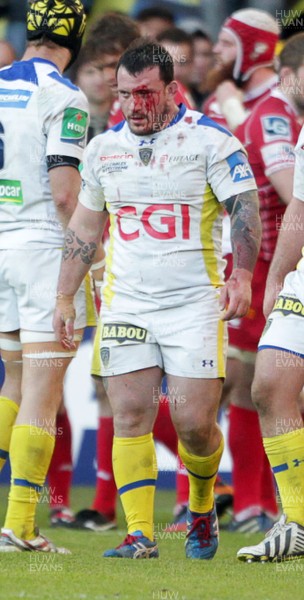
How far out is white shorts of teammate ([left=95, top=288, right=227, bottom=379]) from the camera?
580cm

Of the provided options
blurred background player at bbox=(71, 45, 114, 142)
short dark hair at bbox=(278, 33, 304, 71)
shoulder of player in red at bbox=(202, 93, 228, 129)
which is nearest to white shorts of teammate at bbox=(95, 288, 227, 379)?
short dark hair at bbox=(278, 33, 304, 71)

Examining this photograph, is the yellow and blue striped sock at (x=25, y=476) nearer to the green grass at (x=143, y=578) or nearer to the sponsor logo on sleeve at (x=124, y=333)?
the green grass at (x=143, y=578)

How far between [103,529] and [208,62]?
516 centimetres

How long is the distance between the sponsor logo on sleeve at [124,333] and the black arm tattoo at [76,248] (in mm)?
352

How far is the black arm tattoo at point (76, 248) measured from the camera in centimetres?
605

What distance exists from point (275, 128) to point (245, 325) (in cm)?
111

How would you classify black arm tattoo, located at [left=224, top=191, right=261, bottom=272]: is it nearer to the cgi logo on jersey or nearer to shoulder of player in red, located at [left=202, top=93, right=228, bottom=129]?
the cgi logo on jersey

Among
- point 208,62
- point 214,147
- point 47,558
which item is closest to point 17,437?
point 47,558

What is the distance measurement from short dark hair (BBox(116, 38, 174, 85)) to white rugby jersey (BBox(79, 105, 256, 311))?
193 mm

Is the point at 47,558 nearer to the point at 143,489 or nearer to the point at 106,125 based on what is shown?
the point at 143,489

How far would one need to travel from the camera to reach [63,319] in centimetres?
604

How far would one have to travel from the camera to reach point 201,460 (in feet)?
19.5

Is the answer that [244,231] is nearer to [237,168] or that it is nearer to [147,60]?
[237,168]

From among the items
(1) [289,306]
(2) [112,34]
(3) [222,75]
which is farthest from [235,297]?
(3) [222,75]
